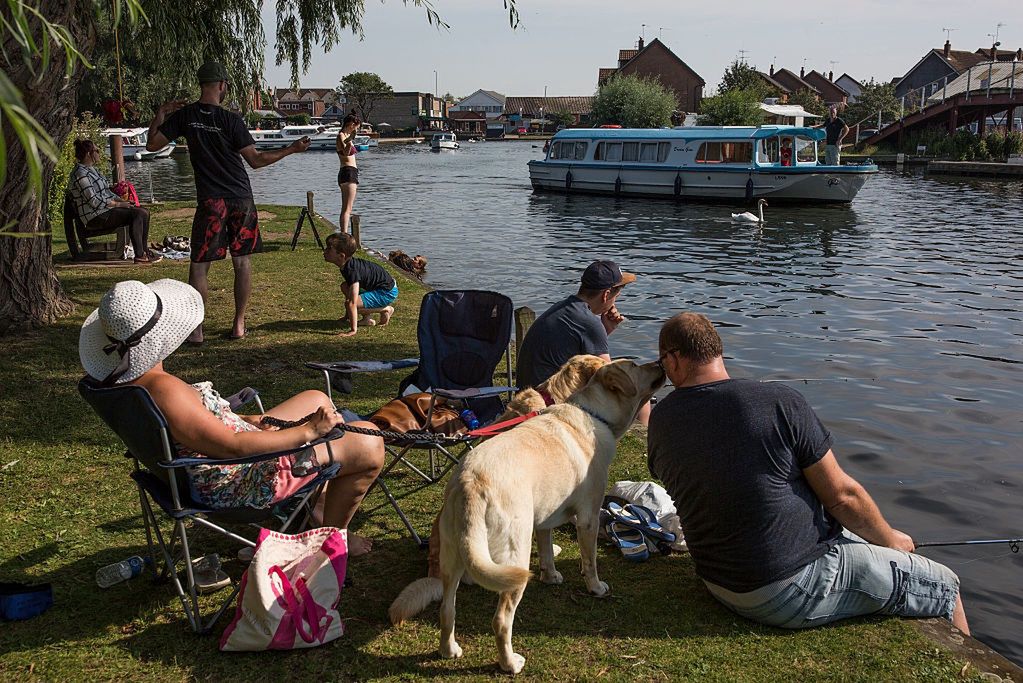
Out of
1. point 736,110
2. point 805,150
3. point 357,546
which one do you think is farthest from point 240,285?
point 736,110

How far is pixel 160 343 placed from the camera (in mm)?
3482

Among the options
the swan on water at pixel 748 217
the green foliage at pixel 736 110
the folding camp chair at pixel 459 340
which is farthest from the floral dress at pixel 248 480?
the green foliage at pixel 736 110

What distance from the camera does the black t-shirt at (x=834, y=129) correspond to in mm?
30297

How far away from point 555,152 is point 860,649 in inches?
1376

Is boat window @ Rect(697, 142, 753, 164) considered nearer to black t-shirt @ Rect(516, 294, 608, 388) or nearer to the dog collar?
black t-shirt @ Rect(516, 294, 608, 388)

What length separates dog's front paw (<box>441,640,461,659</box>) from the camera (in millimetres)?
3521

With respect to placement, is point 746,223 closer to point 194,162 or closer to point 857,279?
point 857,279

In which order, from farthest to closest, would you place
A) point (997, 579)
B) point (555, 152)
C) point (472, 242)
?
point (555, 152) → point (472, 242) → point (997, 579)

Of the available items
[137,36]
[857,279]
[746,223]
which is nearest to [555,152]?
[746,223]

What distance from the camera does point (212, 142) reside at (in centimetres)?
812

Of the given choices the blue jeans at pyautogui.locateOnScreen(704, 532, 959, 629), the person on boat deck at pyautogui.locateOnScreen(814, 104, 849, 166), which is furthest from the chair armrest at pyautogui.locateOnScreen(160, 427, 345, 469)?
the person on boat deck at pyautogui.locateOnScreen(814, 104, 849, 166)

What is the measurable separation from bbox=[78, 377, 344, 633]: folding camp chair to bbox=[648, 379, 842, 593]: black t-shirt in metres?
1.49

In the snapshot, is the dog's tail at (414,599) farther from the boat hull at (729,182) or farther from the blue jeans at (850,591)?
the boat hull at (729,182)

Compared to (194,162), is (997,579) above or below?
below
